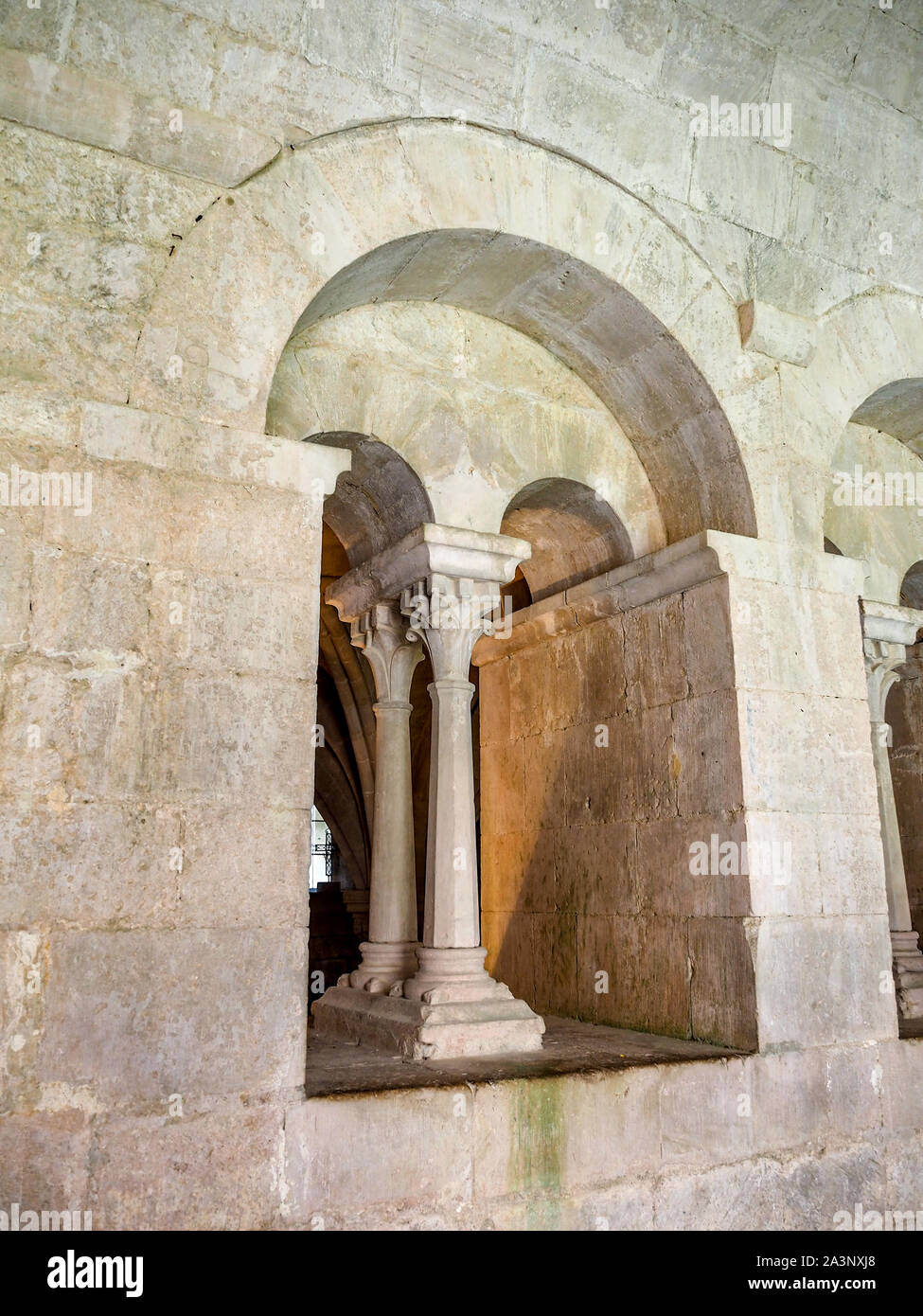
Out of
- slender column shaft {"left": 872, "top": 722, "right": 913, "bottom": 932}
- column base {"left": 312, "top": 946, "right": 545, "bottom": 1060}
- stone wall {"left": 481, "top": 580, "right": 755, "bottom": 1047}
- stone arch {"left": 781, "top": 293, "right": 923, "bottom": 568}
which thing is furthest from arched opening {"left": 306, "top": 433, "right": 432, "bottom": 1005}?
slender column shaft {"left": 872, "top": 722, "right": 913, "bottom": 932}

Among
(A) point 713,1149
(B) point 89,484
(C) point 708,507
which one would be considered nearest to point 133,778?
(B) point 89,484

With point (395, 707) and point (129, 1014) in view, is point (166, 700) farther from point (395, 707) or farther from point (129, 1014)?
point (395, 707)

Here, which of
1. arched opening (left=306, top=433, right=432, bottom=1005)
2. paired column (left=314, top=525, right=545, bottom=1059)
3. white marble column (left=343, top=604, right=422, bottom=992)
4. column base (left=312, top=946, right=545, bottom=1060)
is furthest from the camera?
arched opening (left=306, top=433, right=432, bottom=1005)

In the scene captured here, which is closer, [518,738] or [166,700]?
[166,700]

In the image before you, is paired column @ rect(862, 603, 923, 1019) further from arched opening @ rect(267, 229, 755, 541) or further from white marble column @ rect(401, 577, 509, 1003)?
white marble column @ rect(401, 577, 509, 1003)

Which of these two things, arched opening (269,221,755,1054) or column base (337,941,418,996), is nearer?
arched opening (269,221,755,1054)

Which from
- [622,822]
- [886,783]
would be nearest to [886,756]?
[886,783]

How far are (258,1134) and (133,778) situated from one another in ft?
3.46

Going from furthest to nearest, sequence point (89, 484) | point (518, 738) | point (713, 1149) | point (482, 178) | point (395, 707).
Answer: point (518, 738), point (395, 707), point (482, 178), point (713, 1149), point (89, 484)

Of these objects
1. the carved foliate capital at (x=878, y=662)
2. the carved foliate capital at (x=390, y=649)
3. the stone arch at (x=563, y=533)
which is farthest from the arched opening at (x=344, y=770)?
the carved foliate capital at (x=878, y=662)

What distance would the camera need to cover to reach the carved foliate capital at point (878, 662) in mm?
5547

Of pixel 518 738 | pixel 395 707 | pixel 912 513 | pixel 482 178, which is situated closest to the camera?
pixel 482 178

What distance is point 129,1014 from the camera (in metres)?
2.70

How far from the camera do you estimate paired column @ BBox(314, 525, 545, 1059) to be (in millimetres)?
3781
